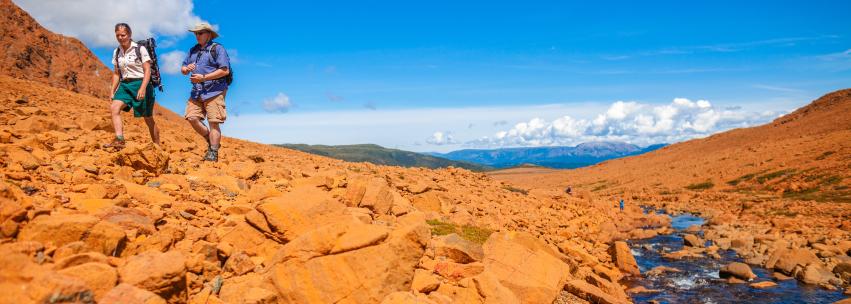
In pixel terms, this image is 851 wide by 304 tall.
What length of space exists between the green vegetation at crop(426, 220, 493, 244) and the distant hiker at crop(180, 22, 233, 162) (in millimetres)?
5051

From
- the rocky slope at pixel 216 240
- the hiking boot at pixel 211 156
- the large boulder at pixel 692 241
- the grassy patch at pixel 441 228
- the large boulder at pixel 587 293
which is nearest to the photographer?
the rocky slope at pixel 216 240

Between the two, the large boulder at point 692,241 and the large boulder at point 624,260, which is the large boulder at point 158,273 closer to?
the large boulder at point 624,260

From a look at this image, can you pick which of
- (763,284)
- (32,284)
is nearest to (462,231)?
(32,284)

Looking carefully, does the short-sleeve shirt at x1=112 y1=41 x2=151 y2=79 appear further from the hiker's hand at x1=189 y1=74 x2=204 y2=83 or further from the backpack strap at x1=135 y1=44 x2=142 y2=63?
the hiker's hand at x1=189 y1=74 x2=204 y2=83

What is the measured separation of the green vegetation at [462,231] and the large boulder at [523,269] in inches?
53.7

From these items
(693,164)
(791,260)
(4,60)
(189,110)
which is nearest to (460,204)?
(189,110)

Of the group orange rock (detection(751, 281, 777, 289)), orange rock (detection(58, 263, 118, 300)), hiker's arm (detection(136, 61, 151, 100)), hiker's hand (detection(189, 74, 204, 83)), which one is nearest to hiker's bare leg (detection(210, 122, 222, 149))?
hiker's hand (detection(189, 74, 204, 83))

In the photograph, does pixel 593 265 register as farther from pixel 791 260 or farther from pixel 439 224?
pixel 791 260

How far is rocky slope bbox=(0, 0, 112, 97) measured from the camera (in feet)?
90.3

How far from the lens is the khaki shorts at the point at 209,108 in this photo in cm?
972

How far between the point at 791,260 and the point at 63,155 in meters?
19.0

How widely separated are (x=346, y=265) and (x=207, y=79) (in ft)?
19.4

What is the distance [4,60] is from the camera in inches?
1040

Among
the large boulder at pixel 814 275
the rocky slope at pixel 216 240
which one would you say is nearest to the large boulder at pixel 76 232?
the rocky slope at pixel 216 240
